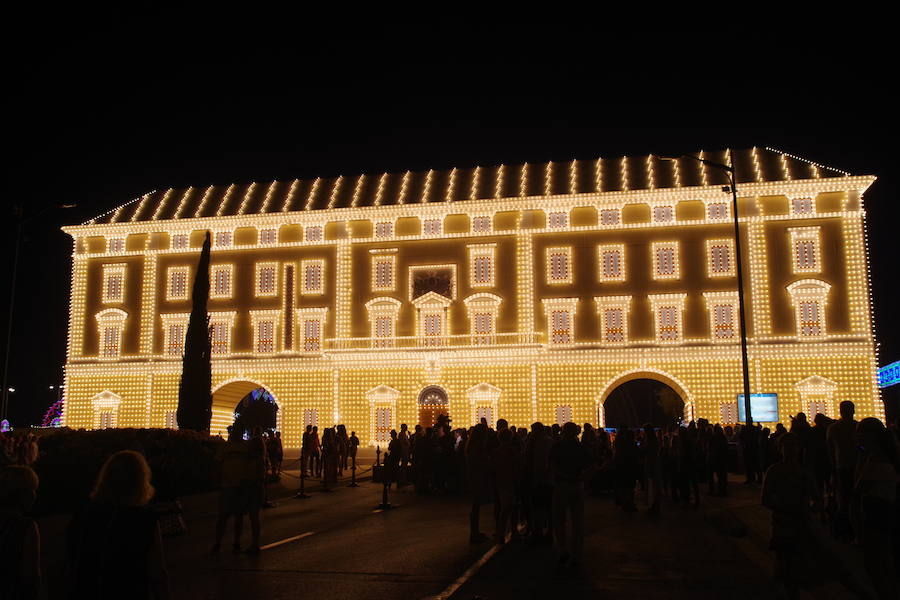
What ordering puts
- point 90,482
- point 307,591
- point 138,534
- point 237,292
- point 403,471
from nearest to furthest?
point 138,534
point 307,591
point 90,482
point 403,471
point 237,292

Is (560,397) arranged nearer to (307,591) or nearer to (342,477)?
(342,477)

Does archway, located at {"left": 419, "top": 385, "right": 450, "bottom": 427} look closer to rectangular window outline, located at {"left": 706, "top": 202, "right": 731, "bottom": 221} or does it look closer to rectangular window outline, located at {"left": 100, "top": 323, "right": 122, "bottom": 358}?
rectangular window outline, located at {"left": 706, "top": 202, "right": 731, "bottom": 221}

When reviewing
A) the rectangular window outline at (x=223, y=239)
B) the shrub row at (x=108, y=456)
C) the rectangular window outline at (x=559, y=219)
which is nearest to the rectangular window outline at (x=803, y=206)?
the rectangular window outline at (x=559, y=219)

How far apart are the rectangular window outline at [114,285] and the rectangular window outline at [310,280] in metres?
10.2

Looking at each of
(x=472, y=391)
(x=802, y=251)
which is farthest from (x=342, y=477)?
(x=802, y=251)

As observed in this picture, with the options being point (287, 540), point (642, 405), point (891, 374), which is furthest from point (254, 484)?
point (642, 405)

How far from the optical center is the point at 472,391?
41719 millimetres

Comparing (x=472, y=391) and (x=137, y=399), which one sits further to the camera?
(x=137, y=399)

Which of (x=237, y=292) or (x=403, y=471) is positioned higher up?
(x=237, y=292)

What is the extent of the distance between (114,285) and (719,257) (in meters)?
31.6

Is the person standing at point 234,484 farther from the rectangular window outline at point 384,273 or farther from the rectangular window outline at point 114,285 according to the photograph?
the rectangular window outline at point 114,285

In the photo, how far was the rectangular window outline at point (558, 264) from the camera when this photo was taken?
41.9m

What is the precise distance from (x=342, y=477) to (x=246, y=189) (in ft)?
81.0

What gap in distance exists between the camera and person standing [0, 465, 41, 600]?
4.98 metres
